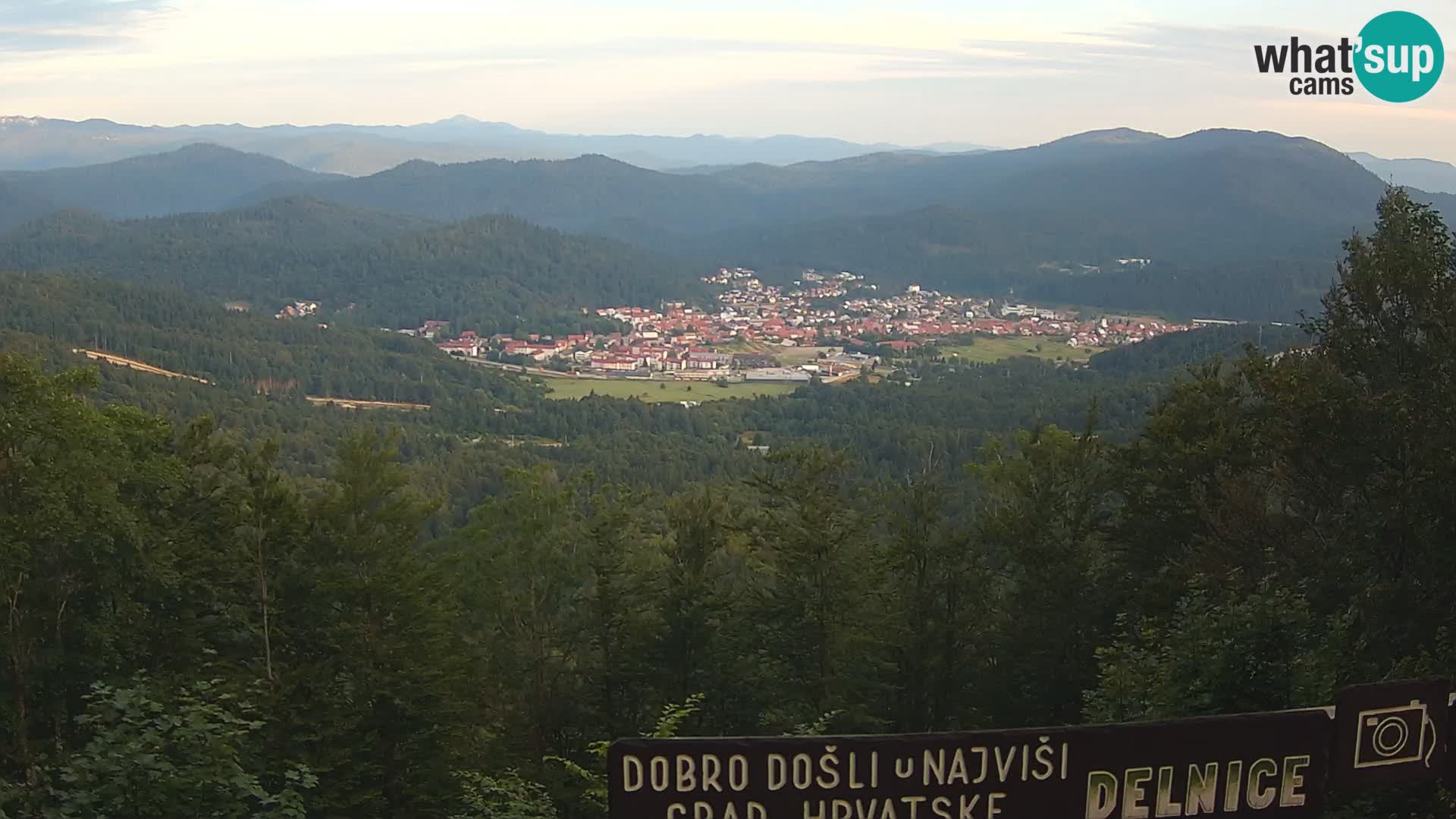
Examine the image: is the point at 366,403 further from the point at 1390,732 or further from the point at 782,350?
the point at 1390,732

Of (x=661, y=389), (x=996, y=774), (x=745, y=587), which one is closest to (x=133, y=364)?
(x=661, y=389)

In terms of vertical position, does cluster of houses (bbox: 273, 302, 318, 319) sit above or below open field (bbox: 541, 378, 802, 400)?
above

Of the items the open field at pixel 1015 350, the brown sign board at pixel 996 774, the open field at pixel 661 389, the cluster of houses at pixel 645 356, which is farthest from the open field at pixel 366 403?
the brown sign board at pixel 996 774

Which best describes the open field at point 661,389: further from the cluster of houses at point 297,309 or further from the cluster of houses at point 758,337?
the cluster of houses at point 297,309

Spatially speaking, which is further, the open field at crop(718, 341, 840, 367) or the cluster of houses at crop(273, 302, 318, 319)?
the cluster of houses at crop(273, 302, 318, 319)

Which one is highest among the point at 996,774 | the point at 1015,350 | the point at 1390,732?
the point at 1390,732

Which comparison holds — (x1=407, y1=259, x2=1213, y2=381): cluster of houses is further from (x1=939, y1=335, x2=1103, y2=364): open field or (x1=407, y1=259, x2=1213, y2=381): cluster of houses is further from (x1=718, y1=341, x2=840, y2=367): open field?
(x1=939, y1=335, x2=1103, y2=364): open field

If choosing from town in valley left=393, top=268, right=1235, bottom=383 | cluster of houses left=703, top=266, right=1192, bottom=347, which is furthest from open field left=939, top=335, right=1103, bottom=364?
cluster of houses left=703, top=266, right=1192, bottom=347
